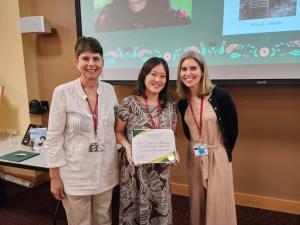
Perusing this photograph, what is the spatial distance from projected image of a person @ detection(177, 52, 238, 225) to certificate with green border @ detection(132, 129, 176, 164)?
23 cm

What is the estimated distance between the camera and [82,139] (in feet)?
4.96

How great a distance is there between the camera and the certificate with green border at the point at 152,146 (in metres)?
1.54

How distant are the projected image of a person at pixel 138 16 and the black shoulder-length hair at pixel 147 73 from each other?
92 centimetres

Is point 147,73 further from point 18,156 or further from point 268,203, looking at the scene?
point 268,203

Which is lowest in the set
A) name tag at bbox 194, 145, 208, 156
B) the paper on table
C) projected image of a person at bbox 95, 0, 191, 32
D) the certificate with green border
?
the paper on table

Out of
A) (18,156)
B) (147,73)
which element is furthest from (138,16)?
(18,156)

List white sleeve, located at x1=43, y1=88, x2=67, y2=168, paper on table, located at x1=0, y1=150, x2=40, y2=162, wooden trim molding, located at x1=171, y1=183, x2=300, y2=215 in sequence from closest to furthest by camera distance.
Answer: white sleeve, located at x1=43, y1=88, x2=67, y2=168 → paper on table, located at x1=0, y1=150, x2=40, y2=162 → wooden trim molding, located at x1=171, y1=183, x2=300, y2=215

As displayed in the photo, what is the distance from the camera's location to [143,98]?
1675 millimetres

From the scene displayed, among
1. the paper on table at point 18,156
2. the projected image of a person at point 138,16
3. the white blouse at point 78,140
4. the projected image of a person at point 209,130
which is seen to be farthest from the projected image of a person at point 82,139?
the projected image of a person at point 138,16

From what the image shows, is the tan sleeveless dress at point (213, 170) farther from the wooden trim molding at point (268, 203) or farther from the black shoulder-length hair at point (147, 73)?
the wooden trim molding at point (268, 203)

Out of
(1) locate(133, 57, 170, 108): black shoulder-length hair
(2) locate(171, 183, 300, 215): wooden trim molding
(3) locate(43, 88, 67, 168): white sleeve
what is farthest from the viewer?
(2) locate(171, 183, 300, 215): wooden trim molding

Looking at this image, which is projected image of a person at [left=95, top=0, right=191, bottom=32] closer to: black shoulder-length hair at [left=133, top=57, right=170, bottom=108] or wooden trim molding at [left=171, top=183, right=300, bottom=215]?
black shoulder-length hair at [left=133, top=57, right=170, bottom=108]

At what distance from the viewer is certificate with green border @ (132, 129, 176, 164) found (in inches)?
60.8

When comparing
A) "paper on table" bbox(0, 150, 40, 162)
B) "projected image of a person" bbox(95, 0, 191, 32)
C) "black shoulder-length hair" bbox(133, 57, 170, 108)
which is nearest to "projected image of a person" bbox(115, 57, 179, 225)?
"black shoulder-length hair" bbox(133, 57, 170, 108)
